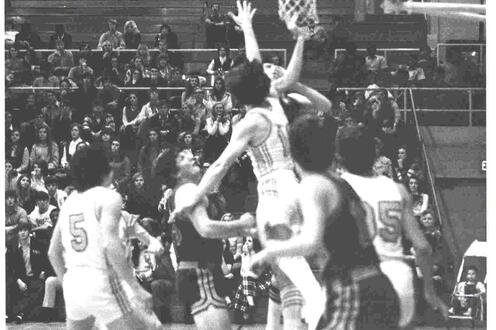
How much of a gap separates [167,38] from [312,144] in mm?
15105

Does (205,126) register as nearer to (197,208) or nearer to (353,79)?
(353,79)

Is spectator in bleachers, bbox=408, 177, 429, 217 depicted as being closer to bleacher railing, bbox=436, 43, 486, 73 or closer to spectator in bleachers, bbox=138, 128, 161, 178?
spectator in bleachers, bbox=138, 128, 161, 178

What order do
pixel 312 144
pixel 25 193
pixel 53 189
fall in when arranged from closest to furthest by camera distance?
pixel 312 144, pixel 25 193, pixel 53 189

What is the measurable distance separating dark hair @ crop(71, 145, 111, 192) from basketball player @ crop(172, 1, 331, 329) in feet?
2.72

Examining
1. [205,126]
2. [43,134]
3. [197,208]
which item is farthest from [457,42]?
[197,208]

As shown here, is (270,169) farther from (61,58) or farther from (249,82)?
(61,58)

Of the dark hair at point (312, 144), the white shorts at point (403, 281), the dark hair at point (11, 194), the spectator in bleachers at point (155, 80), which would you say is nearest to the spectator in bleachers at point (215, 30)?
the spectator in bleachers at point (155, 80)

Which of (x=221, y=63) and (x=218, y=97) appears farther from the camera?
(x=221, y=63)

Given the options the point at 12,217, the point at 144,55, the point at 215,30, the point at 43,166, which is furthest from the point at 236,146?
the point at 215,30

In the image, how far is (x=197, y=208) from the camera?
8.83m

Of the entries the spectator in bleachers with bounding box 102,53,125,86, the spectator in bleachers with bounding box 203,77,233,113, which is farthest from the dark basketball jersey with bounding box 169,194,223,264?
the spectator in bleachers with bounding box 102,53,125,86

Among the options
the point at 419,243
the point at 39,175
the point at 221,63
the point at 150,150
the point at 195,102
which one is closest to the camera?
the point at 419,243

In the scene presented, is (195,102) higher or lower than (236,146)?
higher

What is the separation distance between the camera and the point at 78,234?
8.43 meters
